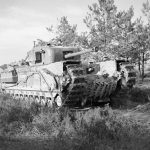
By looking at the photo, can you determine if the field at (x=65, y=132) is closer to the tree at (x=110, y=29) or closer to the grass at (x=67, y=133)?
the grass at (x=67, y=133)

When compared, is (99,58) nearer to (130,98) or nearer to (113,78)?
(130,98)

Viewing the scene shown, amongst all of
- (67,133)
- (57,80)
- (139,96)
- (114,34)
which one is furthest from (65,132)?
(114,34)

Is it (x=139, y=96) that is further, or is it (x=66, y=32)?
(x=66, y=32)

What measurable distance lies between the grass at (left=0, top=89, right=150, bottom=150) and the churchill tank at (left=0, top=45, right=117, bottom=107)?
212cm

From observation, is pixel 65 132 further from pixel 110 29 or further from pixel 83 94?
pixel 110 29

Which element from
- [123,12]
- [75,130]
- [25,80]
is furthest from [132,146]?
[123,12]

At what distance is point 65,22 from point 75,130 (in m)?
20.8

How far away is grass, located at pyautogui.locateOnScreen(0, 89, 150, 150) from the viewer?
6.22 m

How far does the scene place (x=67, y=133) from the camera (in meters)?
7.09

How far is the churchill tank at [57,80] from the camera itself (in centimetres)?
1111

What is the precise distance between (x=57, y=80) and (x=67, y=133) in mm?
4512

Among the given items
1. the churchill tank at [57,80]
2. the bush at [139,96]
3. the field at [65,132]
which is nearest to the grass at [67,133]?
the field at [65,132]

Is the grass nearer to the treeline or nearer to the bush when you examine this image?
the bush

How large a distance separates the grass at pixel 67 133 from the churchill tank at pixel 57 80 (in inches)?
83.5
